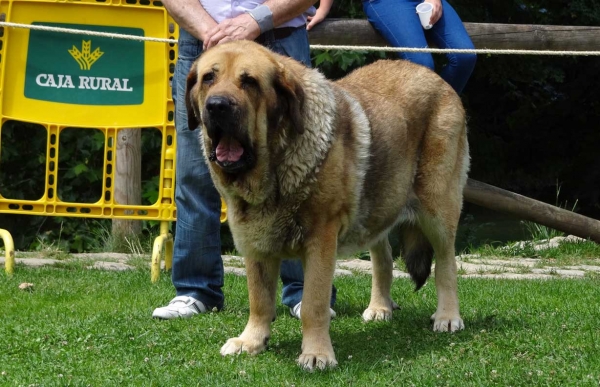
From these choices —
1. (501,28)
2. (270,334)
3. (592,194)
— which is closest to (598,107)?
(592,194)

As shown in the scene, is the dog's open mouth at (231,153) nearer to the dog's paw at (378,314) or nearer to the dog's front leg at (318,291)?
the dog's front leg at (318,291)

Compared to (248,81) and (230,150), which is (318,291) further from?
(248,81)

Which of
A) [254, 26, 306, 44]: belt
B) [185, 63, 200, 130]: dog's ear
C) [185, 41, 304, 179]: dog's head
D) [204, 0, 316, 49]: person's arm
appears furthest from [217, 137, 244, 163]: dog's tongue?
[254, 26, 306, 44]: belt

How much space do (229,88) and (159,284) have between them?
270 cm

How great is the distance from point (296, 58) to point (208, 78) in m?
1.16

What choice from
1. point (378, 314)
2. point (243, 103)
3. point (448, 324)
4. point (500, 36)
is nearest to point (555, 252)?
point (500, 36)

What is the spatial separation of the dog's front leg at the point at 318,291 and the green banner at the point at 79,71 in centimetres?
301

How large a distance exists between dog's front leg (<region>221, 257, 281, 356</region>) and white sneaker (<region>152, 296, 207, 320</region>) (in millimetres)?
729

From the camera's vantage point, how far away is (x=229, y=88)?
12.8ft

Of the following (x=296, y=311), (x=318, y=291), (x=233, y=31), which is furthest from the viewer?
(x=296, y=311)

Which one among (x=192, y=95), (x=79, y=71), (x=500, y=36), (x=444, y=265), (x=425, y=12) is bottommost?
(x=444, y=265)

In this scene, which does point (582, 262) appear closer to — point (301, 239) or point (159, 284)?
point (159, 284)

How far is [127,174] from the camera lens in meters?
8.64

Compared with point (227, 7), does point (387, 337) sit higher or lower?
lower
